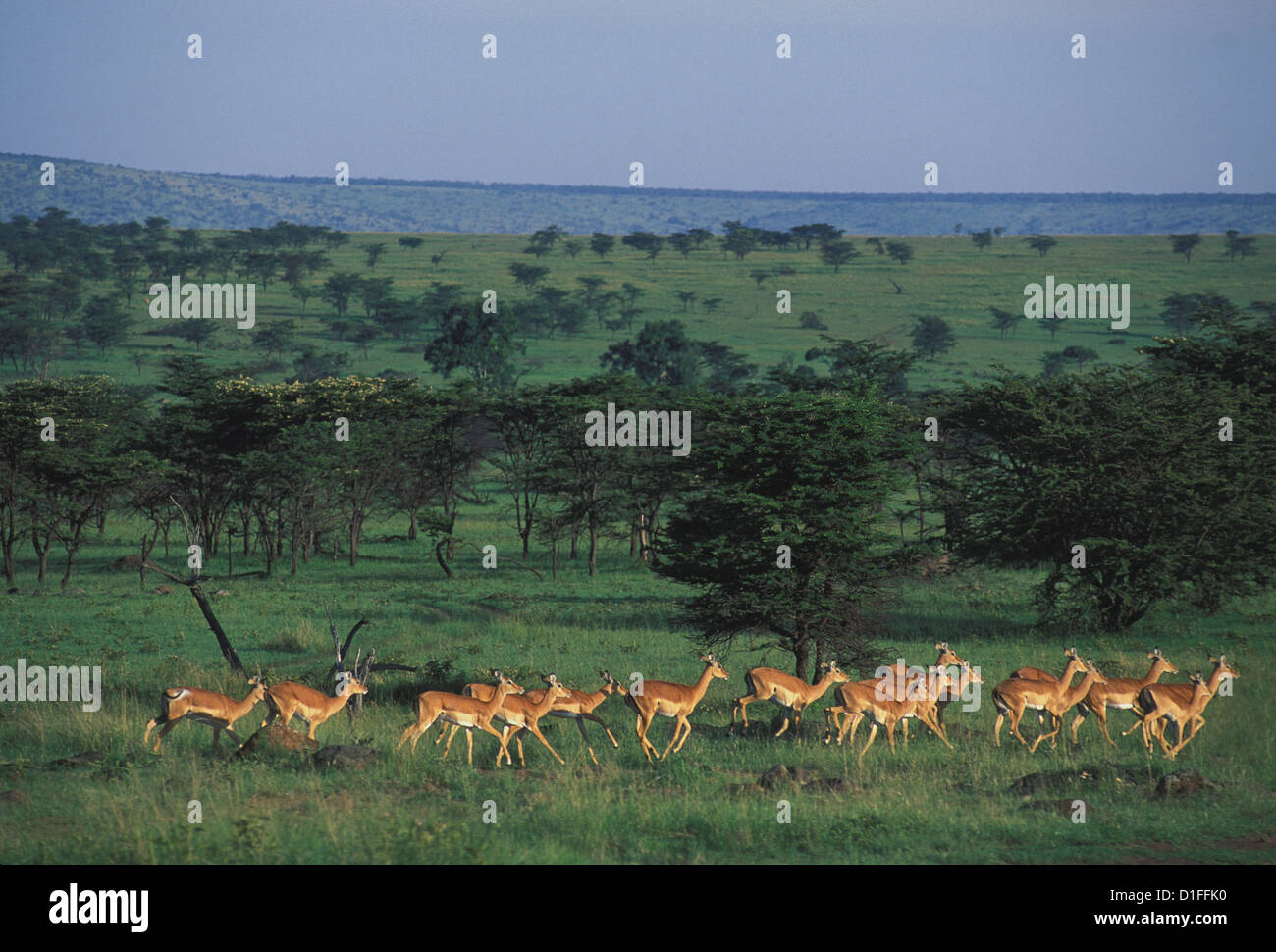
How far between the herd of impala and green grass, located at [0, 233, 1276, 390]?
53.3 metres

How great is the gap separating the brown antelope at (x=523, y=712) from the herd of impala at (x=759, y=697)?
0.01 m

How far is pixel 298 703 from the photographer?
1303 centimetres

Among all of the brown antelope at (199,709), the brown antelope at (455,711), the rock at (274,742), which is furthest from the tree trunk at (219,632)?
the brown antelope at (455,711)

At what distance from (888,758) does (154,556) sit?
32337 mm

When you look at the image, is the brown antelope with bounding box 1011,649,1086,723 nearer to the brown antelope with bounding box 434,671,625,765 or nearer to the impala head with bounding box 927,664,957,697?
the impala head with bounding box 927,664,957,697

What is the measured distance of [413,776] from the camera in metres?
12.0

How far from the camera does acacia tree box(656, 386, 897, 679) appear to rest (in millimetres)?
19281

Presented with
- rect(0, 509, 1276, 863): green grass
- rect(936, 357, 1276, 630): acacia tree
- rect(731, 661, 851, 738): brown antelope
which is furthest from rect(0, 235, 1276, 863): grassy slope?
rect(936, 357, 1276, 630): acacia tree

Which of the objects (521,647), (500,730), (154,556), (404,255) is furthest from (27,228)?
(500,730)

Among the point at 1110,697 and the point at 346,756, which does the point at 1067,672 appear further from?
the point at 346,756

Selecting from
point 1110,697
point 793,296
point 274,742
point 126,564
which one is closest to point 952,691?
point 1110,697

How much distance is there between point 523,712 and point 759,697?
3.03 metres
